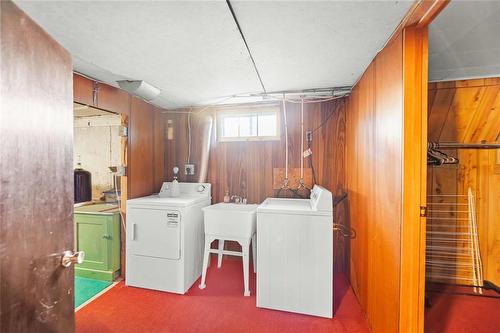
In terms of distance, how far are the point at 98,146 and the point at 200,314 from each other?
264 cm

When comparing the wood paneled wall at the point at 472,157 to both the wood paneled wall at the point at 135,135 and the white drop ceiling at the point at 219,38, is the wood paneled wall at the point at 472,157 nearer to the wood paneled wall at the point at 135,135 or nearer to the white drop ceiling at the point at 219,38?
the white drop ceiling at the point at 219,38

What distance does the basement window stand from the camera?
2.74m

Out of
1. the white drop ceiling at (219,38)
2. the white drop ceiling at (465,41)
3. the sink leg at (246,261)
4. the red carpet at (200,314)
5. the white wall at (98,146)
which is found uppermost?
the white drop ceiling at (465,41)

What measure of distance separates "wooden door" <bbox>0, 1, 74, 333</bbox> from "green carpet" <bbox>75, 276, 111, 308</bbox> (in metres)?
1.47

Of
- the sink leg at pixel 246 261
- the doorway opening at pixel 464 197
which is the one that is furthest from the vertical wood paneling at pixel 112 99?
→ the doorway opening at pixel 464 197

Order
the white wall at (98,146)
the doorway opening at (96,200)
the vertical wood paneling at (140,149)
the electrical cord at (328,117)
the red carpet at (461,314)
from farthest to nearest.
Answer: the white wall at (98,146) → the electrical cord at (328,117) → the vertical wood paneling at (140,149) → the doorway opening at (96,200) → the red carpet at (461,314)

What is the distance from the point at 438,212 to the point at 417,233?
152 centimetres

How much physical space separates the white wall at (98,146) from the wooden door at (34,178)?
2.36 m

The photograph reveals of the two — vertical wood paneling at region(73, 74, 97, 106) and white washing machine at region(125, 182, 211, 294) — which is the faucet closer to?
white washing machine at region(125, 182, 211, 294)

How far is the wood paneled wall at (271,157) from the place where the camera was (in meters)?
2.55

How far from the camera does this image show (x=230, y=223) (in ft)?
7.04

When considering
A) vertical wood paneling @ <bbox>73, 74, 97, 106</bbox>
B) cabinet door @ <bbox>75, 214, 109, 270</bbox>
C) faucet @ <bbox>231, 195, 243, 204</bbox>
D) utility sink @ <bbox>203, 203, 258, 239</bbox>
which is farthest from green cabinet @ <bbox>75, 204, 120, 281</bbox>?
faucet @ <bbox>231, 195, 243, 204</bbox>

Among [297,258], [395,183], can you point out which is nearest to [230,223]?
[297,258]

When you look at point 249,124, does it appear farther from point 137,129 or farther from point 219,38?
point 219,38
